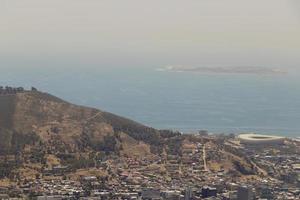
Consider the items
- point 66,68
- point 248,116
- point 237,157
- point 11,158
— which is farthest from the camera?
point 66,68

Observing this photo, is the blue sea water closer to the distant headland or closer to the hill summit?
the distant headland

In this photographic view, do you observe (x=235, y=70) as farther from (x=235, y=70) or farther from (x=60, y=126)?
(x=60, y=126)

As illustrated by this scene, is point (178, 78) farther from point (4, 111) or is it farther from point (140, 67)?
point (4, 111)

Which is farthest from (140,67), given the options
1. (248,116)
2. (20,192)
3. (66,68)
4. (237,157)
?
(20,192)

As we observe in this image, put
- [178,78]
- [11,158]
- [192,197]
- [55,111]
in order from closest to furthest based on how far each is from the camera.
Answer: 1. [192,197]
2. [11,158]
3. [55,111]
4. [178,78]

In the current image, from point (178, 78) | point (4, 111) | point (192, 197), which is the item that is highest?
point (178, 78)

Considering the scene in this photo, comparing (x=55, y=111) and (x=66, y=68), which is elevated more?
(x=66, y=68)

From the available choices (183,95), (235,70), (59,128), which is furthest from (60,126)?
(235,70)
